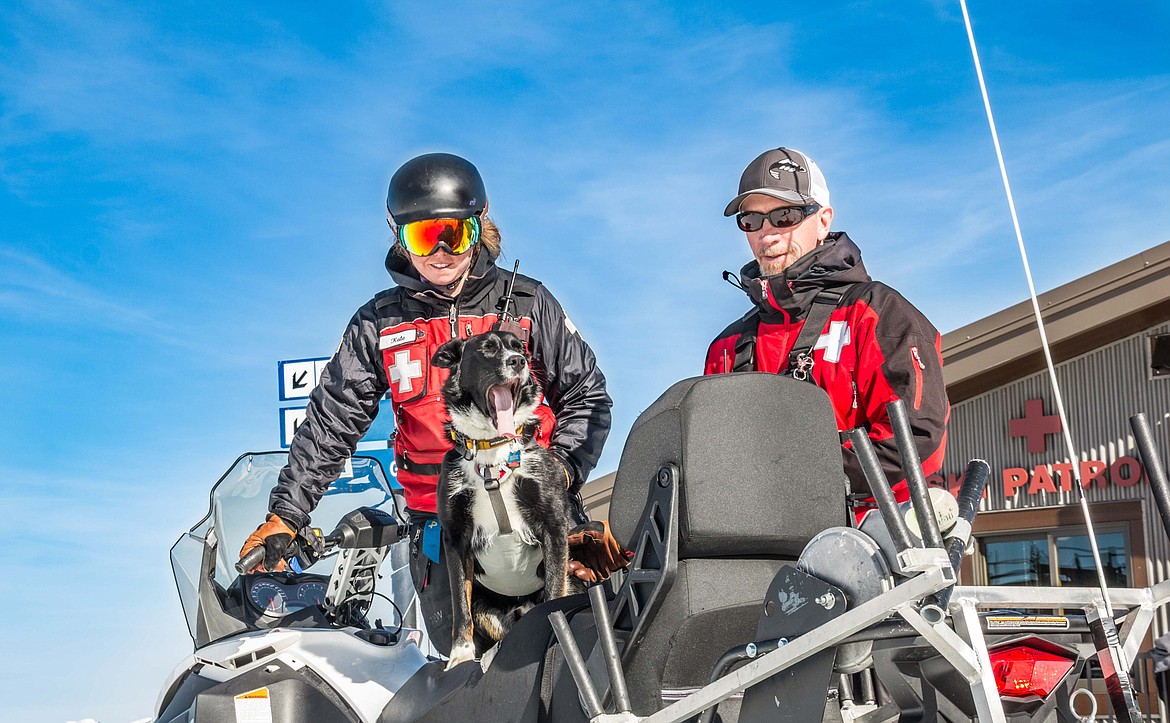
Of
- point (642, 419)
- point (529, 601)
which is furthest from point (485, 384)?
point (642, 419)

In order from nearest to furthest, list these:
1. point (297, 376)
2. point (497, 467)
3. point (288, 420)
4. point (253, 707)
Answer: point (253, 707), point (497, 467), point (288, 420), point (297, 376)

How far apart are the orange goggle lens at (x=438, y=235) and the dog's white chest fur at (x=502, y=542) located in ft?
2.22

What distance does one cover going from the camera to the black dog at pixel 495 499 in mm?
3277

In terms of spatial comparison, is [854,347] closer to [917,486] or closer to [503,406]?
[503,406]

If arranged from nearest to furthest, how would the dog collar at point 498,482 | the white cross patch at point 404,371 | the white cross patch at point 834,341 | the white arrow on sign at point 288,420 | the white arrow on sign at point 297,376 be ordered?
the white cross patch at point 834,341 < the dog collar at point 498,482 < the white cross patch at point 404,371 < the white arrow on sign at point 288,420 < the white arrow on sign at point 297,376

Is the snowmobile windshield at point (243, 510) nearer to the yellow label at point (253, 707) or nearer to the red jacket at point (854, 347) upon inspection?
the yellow label at point (253, 707)

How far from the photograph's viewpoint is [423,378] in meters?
3.51

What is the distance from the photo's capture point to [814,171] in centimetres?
330

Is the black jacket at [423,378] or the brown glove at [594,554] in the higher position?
the black jacket at [423,378]

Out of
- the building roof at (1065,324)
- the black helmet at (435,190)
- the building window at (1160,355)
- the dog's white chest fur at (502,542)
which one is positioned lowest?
the dog's white chest fur at (502,542)

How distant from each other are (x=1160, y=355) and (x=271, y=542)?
349 inches

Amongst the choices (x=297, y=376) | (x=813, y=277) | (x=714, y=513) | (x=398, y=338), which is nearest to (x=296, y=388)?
(x=297, y=376)

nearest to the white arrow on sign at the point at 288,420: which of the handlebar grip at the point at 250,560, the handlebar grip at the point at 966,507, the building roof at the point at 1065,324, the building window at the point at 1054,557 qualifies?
the handlebar grip at the point at 250,560

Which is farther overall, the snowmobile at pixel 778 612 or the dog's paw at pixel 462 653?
the dog's paw at pixel 462 653
